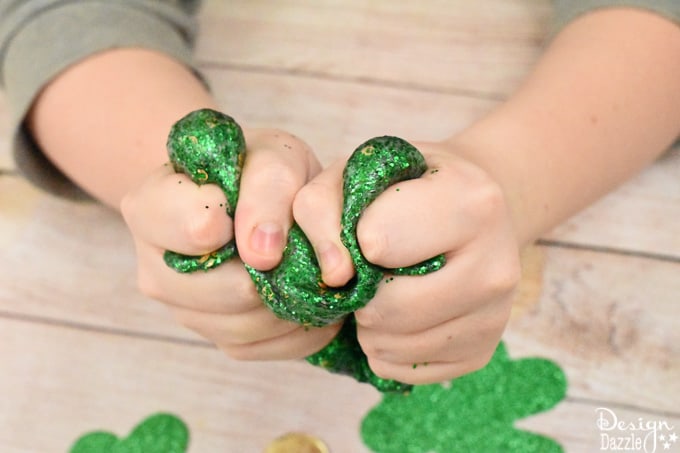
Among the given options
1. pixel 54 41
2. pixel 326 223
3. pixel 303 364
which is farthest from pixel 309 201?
pixel 54 41

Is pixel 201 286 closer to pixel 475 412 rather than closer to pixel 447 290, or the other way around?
pixel 447 290

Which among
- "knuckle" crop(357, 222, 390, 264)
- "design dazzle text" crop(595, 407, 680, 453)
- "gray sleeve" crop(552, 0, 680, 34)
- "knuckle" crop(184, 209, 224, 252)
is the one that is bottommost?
"design dazzle text" crop(595, 407, 680, 453)

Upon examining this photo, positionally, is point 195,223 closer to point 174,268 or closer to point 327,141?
point 174,268

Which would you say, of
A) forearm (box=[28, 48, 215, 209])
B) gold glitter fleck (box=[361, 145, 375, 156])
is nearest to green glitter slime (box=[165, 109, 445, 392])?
gold glitter fleck (box=[361, 145, 375, 156])

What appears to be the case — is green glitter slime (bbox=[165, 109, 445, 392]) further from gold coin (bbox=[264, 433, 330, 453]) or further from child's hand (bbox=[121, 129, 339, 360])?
gold coin (bbox=[264, 433, 330, 453])

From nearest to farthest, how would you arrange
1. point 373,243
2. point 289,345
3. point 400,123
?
1. point 373,243
2. point 289,345
3. point 400,123

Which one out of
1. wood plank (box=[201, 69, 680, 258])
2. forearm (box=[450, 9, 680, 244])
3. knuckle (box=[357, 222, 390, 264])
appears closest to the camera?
knuckle (box=[357, 222, 390, 264])
